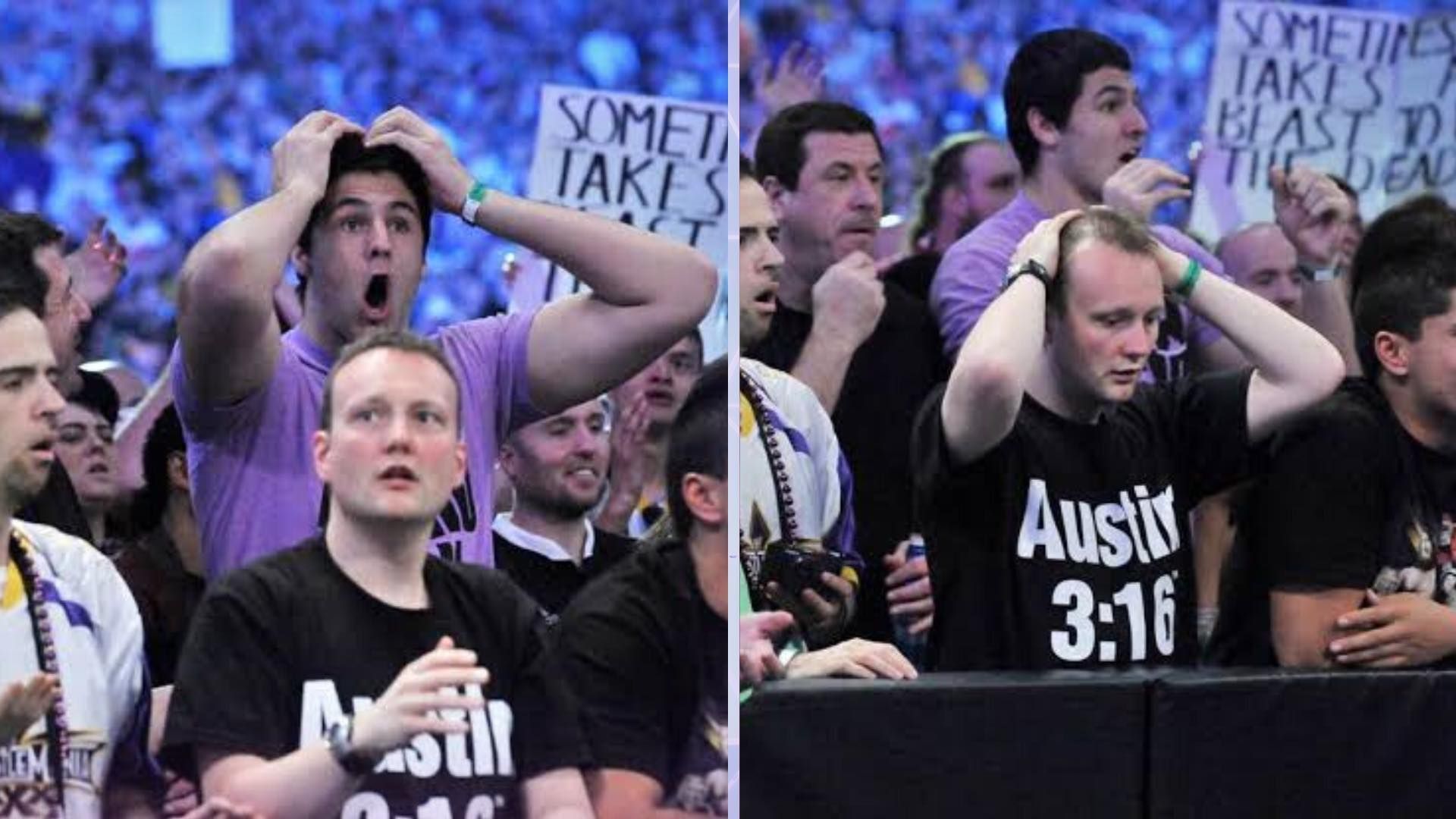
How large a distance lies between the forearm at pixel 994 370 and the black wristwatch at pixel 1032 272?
0.03 meters

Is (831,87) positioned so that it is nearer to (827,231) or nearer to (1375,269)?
(827,231)

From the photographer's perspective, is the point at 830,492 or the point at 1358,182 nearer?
the point at 830,492

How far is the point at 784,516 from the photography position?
4215 millimetres

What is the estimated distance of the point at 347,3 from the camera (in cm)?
352

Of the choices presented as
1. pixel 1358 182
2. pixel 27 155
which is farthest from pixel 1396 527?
pixel 27 155

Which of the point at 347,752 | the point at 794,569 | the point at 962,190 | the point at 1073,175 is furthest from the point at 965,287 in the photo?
the point at 347,752

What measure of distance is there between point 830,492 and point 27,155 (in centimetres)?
154

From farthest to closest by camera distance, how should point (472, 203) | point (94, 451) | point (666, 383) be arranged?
point (666, 383), point (472, 203), point (94, 451)

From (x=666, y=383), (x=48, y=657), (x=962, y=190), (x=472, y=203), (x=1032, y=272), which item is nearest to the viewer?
(x=48, y=657)

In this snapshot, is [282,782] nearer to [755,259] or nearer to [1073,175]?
[755,259]

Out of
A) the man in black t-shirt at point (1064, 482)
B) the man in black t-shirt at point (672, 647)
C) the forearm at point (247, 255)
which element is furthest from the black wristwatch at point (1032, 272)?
the forearm at point (247, 255)

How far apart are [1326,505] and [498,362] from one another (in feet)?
5.17

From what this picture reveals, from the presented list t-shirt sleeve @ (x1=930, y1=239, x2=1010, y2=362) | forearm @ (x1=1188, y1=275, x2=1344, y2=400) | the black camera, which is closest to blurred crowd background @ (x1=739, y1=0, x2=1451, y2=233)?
t-shirt sleeve @ (x1=930, y1=239, x2=1010, y2=362)

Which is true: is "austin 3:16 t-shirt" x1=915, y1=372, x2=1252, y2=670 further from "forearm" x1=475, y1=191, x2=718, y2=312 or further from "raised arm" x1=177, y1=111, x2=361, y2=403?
"raised arm" x1=177, y1=111, x2=361, y2=403
